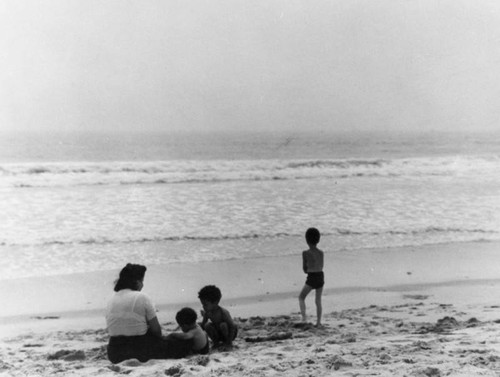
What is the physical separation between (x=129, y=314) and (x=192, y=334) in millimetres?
593

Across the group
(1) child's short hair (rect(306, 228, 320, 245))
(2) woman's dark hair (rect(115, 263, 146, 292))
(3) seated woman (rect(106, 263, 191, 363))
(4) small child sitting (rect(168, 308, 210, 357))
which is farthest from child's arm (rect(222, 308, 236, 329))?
(1) child's short hair (rect(306, 228, 320, 245))

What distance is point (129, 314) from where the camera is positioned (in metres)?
4.83

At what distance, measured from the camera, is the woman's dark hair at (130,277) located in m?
4.88

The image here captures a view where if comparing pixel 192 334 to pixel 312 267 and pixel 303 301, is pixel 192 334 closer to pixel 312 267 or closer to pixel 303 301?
pixel 303 301

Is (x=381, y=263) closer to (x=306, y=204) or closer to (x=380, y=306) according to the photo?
(x=380, y=306)

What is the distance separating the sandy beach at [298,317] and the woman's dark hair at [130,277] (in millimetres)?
645

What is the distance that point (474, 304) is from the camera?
700 centimetres

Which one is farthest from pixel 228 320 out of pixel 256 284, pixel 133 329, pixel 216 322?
pixel 256 284

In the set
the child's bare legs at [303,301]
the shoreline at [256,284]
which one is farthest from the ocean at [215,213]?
the child's bare legs at [303,301]

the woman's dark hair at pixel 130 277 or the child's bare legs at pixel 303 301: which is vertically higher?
the woman's dark hair at pixel 130 277

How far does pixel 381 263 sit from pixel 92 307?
192 inches

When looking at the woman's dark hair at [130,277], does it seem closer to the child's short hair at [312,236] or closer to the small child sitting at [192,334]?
the small child sitting at [192,334]

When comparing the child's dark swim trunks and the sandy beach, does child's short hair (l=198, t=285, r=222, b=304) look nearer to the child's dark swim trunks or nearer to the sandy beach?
the sandy beach

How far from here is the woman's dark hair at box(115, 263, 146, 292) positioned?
4883 millimetres
